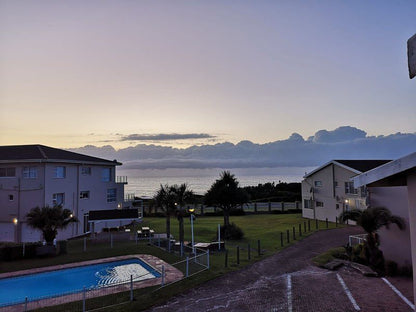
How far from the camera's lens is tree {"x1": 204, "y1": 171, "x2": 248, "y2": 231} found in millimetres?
28047

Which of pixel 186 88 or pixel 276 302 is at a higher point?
pixel 186 88

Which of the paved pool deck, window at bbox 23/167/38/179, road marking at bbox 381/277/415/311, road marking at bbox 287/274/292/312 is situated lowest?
the paved pool deck

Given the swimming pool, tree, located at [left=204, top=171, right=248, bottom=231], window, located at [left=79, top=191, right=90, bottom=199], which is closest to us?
the swimming pool

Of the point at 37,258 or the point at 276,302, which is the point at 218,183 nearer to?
the point at 37,258

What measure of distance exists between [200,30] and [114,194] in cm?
2119

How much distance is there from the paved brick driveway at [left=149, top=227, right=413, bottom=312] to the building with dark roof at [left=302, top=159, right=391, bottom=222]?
61.3 feet

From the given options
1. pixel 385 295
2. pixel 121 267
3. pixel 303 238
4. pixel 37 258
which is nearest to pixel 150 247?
pixel 121 267

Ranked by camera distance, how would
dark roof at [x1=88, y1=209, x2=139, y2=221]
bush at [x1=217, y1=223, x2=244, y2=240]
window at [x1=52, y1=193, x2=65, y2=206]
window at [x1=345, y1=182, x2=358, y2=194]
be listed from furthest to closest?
window at [x1=345, y1=182, x2=358, y2=194], window at [x1=52, y1=193, x2=65, y2=206], dark roof at [x1=88, y1=209, x2=139, y2=221], bush at [x1=217, y1=223, x2=244, y2=240]

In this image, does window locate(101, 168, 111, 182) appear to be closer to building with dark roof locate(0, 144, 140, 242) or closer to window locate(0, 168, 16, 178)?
building with dark roof locate(0, 144, 140, 242)

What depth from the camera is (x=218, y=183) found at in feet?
95.1

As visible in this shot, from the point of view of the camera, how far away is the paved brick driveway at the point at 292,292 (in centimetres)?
1064

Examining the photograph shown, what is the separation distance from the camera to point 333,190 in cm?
3491

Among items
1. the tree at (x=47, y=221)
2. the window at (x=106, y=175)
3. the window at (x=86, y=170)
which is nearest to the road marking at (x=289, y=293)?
the tree at (x=47, y=221)

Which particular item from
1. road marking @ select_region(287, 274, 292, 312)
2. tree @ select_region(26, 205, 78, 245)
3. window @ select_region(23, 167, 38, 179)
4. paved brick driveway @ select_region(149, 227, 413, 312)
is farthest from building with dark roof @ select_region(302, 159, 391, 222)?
window @ select_region(23, 167, 38, 179)
